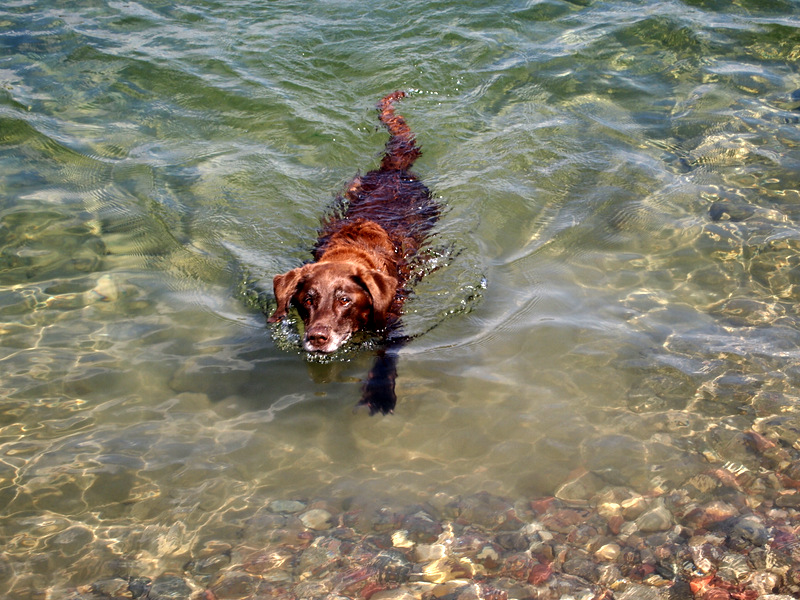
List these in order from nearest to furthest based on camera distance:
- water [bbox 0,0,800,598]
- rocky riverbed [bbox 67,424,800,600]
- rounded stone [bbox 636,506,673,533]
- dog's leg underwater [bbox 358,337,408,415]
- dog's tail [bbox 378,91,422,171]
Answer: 1. rocky riverbed [bbox 67,424,800,600]
2. rounded stone [bbox 636,506,673,533]
3. water [bbox 0,0,800,598]
4. dog's leg underwater [bbox 358,337,408,415]
5. dog's tail [bbox 378,91,422,171]

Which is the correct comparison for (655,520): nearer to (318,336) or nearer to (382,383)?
(382,383)

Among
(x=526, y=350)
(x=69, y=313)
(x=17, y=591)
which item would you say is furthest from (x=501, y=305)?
(x=17, y=591)

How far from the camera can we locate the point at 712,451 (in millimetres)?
4309

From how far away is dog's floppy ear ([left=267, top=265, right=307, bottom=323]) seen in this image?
537 cm

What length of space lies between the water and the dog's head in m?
0.26

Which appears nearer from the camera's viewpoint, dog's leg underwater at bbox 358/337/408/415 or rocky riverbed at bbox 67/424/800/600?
rocky riverbed at bbox 67/424/800/600

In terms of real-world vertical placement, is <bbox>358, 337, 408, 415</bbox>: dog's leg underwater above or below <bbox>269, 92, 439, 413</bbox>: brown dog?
below

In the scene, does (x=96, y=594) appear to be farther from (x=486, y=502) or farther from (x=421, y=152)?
(x=421, y=152)

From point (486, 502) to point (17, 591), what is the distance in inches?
96.6

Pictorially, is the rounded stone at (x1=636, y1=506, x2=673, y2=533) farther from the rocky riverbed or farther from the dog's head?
the dog's head

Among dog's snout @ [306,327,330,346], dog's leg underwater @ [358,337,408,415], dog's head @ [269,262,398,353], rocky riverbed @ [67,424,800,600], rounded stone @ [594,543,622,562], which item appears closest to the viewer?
rocky riverbed @ [67,424,800,600]

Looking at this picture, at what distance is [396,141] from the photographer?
822 centimetres

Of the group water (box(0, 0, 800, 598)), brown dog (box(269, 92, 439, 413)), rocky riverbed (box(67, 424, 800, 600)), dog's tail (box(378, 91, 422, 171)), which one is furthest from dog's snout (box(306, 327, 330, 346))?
dog's tail (box(378, 91, 422, 171))

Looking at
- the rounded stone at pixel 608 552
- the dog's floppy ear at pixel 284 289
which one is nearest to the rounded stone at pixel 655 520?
the rounded stone at pixel 608 552
